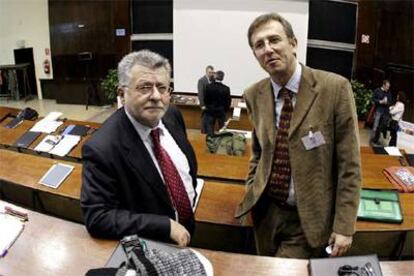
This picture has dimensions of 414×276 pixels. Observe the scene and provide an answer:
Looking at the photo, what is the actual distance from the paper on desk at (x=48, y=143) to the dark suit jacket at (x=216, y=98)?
3.18m

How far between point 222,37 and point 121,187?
265 inches

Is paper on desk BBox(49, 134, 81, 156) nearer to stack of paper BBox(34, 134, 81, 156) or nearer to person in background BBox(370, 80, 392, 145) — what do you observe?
stack of paper BBox(34, 134, 81, 156)

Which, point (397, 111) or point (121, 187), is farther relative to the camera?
point (397, 111)

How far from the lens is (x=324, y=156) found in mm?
1617

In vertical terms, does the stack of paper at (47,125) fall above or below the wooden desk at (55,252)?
below

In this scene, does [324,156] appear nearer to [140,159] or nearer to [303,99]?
[303,99]

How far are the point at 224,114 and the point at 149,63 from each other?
5390mm

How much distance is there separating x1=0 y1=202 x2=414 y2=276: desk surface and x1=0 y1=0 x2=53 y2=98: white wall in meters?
10.2

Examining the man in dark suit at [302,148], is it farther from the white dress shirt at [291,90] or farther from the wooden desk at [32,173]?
A: the wooden desk at [32,173]

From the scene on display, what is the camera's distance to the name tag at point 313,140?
62.9 inches

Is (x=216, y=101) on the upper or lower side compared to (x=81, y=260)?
lower

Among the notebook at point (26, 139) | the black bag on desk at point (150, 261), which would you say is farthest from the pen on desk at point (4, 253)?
the notebook at point (26, 139)

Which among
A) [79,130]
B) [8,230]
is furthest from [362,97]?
[8,230]

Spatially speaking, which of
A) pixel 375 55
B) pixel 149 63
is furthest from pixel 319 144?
pixel 375 55
